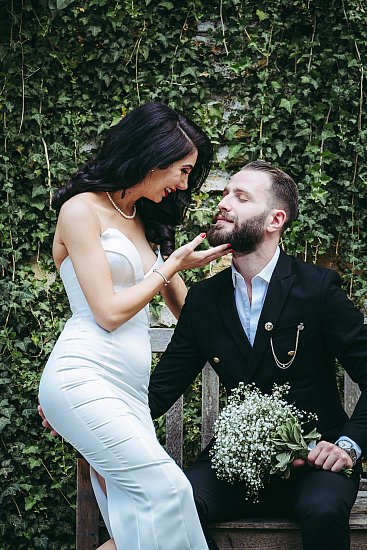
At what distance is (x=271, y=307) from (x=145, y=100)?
6.04 ft

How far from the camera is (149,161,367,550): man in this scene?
286 centimetres

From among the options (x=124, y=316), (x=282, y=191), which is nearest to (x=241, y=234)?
(x=282, y=191)

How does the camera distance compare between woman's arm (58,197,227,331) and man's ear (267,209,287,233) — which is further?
man's ear (267,209,287,233)

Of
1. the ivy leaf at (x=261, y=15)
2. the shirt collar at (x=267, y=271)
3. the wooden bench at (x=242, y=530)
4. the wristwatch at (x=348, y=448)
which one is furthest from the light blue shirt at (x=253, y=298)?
the ivy leaf at (x=261, y=15)

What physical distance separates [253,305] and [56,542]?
79.1 inches

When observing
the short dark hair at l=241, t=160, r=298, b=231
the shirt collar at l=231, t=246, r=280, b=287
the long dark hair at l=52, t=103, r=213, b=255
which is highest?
the long dark hair at l=52, t=103, r=213, b=255

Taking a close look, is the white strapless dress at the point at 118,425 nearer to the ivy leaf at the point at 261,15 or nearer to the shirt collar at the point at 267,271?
the shirt collar at the point at 267,271

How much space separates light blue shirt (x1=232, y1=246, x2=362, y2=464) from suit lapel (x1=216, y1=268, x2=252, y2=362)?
0.03m

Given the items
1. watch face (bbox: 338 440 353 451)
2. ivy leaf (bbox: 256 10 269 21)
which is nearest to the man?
watch face (bbox: 338 440 353 451)

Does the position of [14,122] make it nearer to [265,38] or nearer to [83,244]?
[265,38]

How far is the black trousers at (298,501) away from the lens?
270 centimetres

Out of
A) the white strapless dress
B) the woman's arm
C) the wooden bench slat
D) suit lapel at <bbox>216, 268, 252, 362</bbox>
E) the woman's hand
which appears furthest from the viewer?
the wooden bench slat

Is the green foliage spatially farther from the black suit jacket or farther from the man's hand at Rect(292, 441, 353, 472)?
the man's hand at Rect(292, 441, 353, 472)

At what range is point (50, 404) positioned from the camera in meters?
2.84
